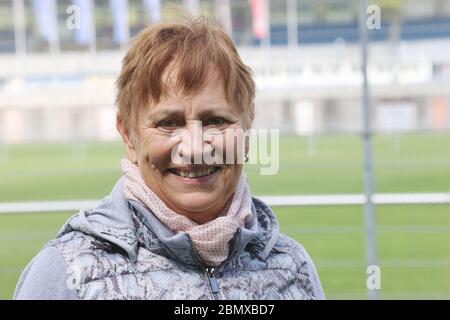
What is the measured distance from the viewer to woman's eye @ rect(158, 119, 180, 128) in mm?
1088

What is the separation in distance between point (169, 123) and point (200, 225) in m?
0.13

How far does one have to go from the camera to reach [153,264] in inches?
42.6

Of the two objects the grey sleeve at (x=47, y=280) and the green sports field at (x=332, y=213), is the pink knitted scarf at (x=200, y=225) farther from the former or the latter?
the green sports field at (x=332, y=213)

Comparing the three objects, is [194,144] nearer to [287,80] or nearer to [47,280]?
[47,280]

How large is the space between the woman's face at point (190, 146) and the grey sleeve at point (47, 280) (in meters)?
0.16

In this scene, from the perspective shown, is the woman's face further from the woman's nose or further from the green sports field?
the green sports field

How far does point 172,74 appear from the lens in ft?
3.56

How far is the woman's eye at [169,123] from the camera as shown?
109cm

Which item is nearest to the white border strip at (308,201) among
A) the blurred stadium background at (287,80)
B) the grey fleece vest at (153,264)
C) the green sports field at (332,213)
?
the blurred stadium background at (287,80)

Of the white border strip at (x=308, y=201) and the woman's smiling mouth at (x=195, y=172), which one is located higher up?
the woman's smiling mouth at (x=195, y=172)

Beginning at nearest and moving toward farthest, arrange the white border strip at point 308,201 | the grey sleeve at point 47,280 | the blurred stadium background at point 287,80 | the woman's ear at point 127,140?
the grey sleeve at point 47,280 → the woman's ear at point 127,140 → the white border strip at point 308,201 → the blurred stadium background at point 287,80
